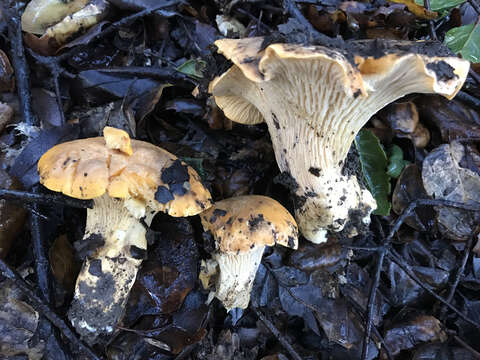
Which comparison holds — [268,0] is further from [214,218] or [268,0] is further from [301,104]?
[214,218]

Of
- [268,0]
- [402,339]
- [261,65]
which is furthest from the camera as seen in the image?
[268,0]

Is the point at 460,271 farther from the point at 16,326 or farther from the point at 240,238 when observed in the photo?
the point at 16,326

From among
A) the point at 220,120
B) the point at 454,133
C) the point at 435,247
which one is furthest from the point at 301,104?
the point at 435,247

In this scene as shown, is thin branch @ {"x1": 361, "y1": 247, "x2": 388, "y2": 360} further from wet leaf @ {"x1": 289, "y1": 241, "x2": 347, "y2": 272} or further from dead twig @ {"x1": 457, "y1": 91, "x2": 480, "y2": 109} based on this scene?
dead twig @ {"x1": 457, "y1": 91, "x2": 480, "y2": 109}

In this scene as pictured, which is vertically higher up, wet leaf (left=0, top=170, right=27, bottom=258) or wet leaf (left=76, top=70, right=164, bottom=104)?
wet leaf (left=76, top=70, right=164, bottom=104)

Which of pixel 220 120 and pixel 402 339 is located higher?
pixel 220 120

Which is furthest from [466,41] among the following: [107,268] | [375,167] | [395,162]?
[107,268]

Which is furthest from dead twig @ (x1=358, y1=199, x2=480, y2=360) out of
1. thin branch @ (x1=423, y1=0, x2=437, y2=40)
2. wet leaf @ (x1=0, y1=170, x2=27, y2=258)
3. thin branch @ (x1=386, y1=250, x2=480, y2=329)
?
wet leaf @ (x1=0, y1=170, x2=27, y2=258)
